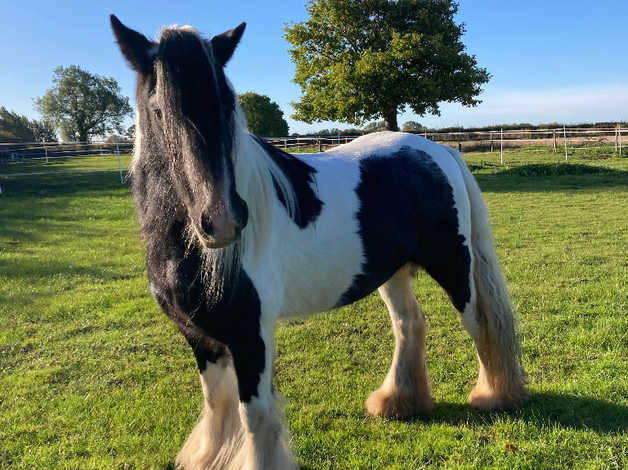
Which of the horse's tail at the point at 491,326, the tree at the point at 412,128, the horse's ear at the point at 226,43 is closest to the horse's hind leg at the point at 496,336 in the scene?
the horse's tail at the point at 491,326

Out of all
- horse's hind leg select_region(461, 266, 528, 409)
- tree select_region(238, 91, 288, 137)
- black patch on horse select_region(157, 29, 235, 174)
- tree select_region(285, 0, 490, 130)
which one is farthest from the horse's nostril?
tree select_region(238, 91, 288, 137)

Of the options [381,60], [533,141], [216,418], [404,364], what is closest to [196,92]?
[216,418]

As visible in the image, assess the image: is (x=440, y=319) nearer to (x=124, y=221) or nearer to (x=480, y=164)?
(x=124, y=221)

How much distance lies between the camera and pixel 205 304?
1.82 metres

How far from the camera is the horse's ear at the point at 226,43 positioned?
1.69m

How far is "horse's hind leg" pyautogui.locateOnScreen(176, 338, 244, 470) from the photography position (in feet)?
7.57

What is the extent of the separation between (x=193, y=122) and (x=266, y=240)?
69 centimetres

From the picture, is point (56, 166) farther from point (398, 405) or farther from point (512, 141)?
point (398, 405)

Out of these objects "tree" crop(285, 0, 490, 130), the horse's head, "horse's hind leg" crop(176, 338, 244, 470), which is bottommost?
"horse's hind leg" crop(176, 338, 244, 470)

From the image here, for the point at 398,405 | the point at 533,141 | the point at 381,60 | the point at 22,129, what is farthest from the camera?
the point at 22,129

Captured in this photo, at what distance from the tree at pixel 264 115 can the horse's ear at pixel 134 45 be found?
3945 cm

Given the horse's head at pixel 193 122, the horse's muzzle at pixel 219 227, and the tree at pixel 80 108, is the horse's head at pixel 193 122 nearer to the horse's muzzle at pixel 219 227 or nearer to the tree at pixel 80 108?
the horse's muzzle at pixel 219 227

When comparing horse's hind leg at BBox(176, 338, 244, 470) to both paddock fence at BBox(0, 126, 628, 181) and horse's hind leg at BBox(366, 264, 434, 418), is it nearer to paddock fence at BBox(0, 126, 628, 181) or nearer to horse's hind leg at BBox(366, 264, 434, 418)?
horse's hind leg at BBox(366, 264, 434, 418)

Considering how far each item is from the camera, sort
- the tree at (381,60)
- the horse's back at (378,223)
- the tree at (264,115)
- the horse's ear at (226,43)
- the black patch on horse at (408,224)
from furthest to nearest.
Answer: the tree at (264,115), the tree at (381,60), the black patch on horse at (408,224), the horse's back at (378,223), the horse's ear at (226,43)
